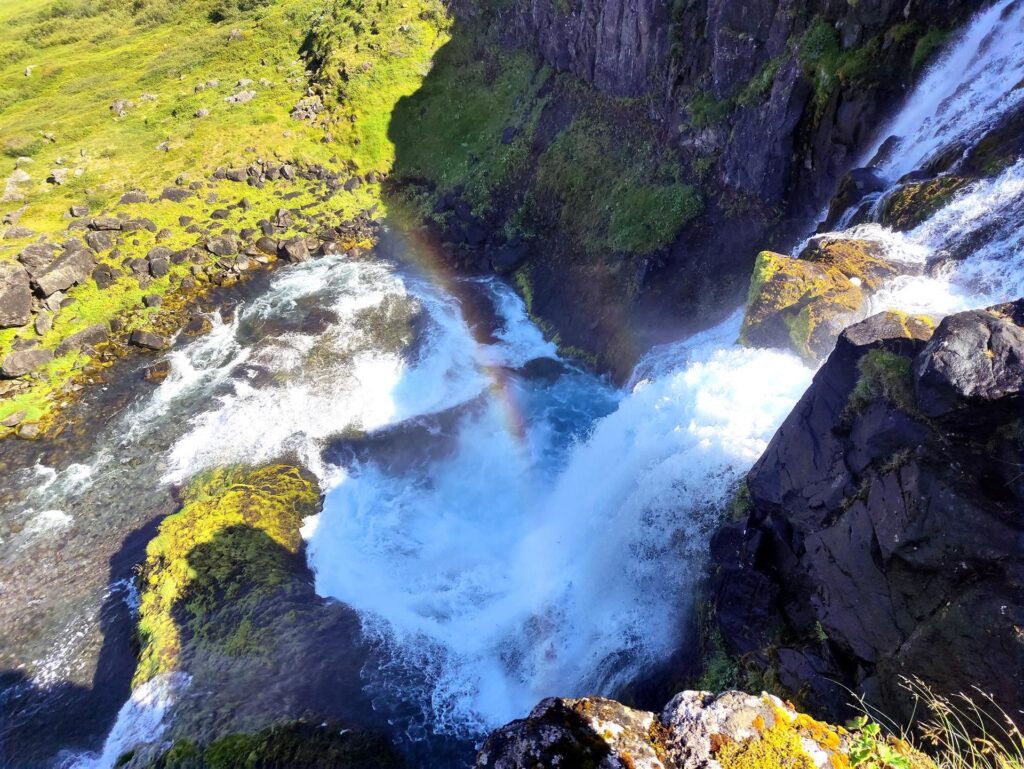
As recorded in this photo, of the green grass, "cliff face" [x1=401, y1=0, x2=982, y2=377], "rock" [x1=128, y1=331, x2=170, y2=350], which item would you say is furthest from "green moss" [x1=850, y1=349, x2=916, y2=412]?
the green grass

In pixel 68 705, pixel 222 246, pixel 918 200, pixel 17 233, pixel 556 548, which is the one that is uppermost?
pixel 918 200

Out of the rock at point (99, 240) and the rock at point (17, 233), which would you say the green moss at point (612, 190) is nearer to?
the rock at point (99, 240)

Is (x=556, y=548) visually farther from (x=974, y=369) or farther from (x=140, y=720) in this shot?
(x=974, y=369)

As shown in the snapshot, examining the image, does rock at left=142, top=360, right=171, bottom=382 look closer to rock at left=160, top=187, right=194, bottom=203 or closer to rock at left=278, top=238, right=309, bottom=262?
rock at left=278, top=238, right=309, bottom=262

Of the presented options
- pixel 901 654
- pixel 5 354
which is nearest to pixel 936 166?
pixel 901 654

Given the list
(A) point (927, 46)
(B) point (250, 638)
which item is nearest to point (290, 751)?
(B) point (250, 638)
